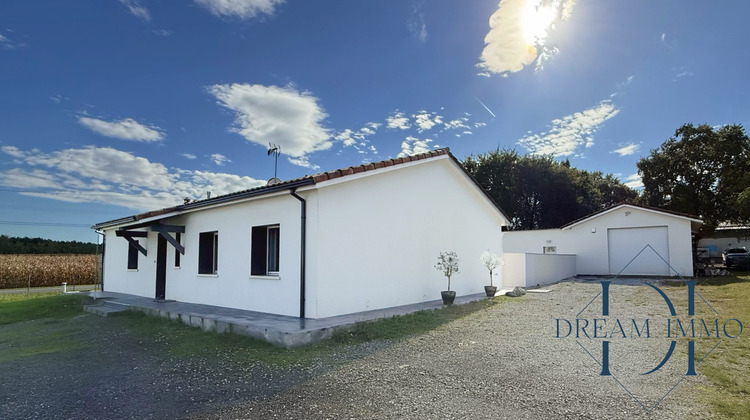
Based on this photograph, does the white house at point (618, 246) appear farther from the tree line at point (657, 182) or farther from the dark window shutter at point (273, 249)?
the dark window shutter at point (273, 249)

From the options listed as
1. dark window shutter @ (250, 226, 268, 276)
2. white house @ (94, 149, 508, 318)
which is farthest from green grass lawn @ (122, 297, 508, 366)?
dark window shutter @ (250, 226, 268, 276)

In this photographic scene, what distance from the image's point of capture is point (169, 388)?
198 inches

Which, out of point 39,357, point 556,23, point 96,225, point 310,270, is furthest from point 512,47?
point 96,225

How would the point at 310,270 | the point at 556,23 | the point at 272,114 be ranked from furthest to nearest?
the point at 272,114
the point at 556,23
the point at 310,270

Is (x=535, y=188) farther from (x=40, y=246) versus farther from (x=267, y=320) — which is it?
(x=40, y=246)

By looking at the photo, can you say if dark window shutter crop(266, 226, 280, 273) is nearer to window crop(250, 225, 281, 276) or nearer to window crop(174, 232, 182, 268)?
window crop(250, 225, 281, 276)

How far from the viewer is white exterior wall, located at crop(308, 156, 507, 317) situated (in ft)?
28.7

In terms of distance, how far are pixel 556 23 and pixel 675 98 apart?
18.1 feet

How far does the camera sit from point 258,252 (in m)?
9.88

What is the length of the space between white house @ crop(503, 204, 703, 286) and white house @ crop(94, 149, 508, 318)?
20.7 feet

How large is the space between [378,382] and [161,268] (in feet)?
37.2

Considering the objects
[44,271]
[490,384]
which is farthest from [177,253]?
[44,271]

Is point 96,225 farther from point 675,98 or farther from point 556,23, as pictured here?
point 675,98

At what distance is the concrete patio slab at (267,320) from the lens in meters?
6.97
